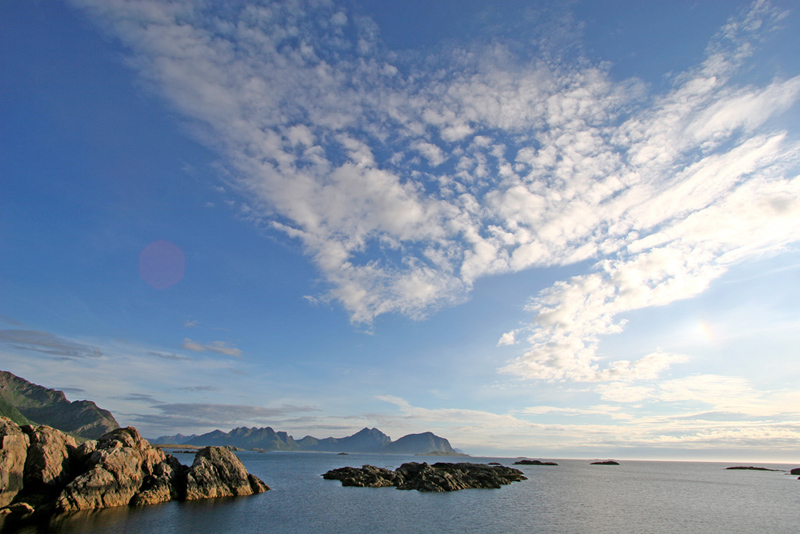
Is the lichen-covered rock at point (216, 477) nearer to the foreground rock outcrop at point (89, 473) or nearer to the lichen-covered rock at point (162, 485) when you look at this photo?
the foreground rock outcrop at point (89, 473)

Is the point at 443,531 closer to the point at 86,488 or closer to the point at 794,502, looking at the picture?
the point at 86,488

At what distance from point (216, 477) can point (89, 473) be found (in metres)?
22.6

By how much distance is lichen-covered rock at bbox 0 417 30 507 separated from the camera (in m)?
46.0

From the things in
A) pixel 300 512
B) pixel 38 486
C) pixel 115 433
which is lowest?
pixel 300 512

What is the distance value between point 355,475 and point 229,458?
143 ft

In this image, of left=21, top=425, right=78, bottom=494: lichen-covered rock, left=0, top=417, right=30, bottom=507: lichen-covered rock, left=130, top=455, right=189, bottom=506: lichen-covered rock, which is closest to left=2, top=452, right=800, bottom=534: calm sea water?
left=130, top=455, right=189, bottom=506: lichen-covered rock

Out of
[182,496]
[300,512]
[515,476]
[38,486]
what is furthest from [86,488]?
[515,476]

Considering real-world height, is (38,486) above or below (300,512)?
above

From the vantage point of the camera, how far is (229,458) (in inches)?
2889

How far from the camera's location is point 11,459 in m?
47.2

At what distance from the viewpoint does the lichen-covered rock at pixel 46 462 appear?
162 feet

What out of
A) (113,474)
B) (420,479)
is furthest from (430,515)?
(113,474)

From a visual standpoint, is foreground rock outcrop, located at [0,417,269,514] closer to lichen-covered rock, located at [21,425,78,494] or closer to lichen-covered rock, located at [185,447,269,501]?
lichen-covered rock, located at [21,425,78,494]

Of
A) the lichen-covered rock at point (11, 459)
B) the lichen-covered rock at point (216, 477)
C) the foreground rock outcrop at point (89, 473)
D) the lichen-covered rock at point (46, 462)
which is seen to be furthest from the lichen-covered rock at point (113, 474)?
the lichen-covered rock at point (216, 477)
